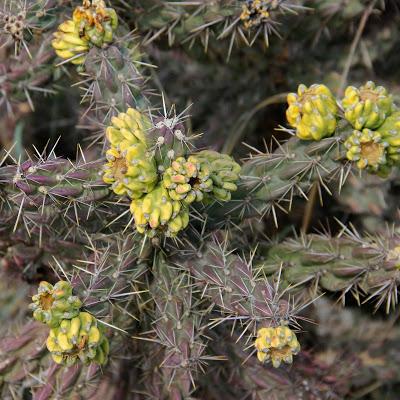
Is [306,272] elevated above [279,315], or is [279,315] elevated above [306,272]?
[279,315]

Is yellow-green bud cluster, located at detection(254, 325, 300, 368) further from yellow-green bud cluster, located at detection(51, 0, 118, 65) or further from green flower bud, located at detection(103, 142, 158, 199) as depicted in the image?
yellow-green bud cluster, located at detection(51, 0, 118, 65)

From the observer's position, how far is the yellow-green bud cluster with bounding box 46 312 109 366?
2.04m

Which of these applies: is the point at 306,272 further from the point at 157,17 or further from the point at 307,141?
the point at 157,17

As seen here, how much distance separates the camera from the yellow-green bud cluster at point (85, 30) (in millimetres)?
2354

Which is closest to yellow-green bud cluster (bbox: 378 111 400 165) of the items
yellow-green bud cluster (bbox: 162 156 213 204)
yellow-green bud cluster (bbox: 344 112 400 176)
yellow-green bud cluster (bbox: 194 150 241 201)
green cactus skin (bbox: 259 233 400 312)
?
yellow-green bud cluster (bbox: 344 112 400 176)

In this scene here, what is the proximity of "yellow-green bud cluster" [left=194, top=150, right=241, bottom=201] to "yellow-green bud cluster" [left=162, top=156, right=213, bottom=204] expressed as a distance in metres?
0.08

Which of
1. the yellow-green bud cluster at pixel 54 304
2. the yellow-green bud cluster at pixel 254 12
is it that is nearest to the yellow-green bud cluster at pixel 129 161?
the yellow-green bud cluster at pixel 54 304

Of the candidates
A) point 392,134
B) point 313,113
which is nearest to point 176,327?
point 313,113

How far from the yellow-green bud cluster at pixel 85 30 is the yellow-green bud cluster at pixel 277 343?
1204 mm

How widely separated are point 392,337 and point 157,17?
193 centimetres

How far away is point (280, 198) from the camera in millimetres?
2418

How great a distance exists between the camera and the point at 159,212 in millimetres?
→ 2051

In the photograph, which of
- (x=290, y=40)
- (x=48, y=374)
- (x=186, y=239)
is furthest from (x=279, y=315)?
(x=290, y=40)

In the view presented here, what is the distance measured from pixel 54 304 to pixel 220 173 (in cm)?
67
